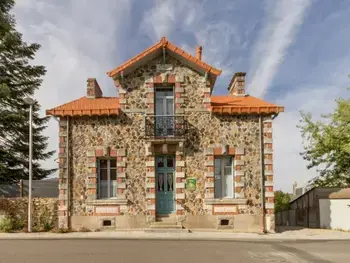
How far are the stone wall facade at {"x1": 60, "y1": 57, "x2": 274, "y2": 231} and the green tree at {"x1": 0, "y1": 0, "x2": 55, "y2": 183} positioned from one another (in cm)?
875

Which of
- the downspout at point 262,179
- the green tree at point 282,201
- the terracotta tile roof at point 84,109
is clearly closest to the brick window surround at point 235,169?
the downspout at point 262,179

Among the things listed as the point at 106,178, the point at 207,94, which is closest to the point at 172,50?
the point at 207,94

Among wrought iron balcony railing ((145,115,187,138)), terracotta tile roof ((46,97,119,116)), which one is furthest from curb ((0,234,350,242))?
terracotta tile roof ((46,97,119,116))

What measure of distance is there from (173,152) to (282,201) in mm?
10842

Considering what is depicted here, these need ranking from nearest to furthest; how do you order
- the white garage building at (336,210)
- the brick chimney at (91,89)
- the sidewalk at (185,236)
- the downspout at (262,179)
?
1. the sidewalk at (185,236)
2. the downspout at (262,179)
3. the white garage building at (336,210)
4. the brick chimney at (91,89)

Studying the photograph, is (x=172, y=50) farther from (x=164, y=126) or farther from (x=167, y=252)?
(x=167, y=252)

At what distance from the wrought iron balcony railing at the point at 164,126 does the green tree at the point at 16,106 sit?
10451 millimetres

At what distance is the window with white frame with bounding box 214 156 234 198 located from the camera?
16453 millimetres

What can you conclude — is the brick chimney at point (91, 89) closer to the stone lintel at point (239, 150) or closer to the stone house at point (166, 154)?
the stone house at point (166, 154)

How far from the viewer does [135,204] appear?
636 inches

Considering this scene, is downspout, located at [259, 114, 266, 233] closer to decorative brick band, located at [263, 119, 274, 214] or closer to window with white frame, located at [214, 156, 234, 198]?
decorative brick band, located at [263, 119, 274, 214]

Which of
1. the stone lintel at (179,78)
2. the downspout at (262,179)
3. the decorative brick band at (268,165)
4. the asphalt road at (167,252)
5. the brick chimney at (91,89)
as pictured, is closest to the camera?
the asphalt road at (167,252)

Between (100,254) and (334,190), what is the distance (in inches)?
483

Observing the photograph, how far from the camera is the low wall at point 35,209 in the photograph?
654 inches
